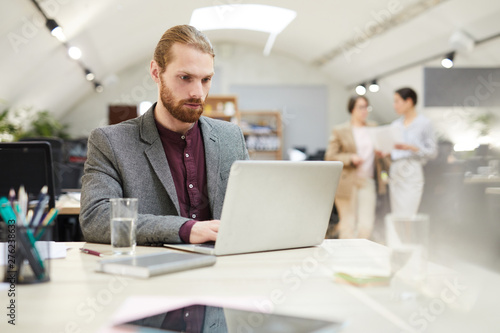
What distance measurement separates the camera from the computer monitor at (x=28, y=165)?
8.20 feet

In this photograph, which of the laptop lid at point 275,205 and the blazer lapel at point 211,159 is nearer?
the laptop lid at point 275,205

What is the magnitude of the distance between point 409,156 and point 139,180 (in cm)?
350

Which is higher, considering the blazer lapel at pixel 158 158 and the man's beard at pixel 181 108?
the man's beard at pixel 181 108

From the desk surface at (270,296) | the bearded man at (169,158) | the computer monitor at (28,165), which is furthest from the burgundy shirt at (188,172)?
the computer monitor at (28,165)

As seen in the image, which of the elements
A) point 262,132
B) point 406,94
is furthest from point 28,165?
point 262,132

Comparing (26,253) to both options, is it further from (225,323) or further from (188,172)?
(188,172)

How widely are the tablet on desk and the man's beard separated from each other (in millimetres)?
1064

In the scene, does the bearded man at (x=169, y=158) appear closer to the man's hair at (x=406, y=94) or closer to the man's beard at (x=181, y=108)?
the man's beard at (x=181, y=108)

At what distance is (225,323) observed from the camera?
2.66 ft

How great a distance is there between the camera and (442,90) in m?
7.90

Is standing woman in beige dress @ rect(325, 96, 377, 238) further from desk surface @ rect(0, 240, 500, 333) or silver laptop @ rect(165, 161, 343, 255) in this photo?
desk surface @ rect(0, 240, 500, 333)

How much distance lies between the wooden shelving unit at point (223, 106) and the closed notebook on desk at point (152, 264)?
9.29m

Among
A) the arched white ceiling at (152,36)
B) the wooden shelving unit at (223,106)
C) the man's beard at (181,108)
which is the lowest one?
the man's beard at (181,108)

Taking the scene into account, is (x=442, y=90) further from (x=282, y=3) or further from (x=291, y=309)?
(x=291, y=309)
